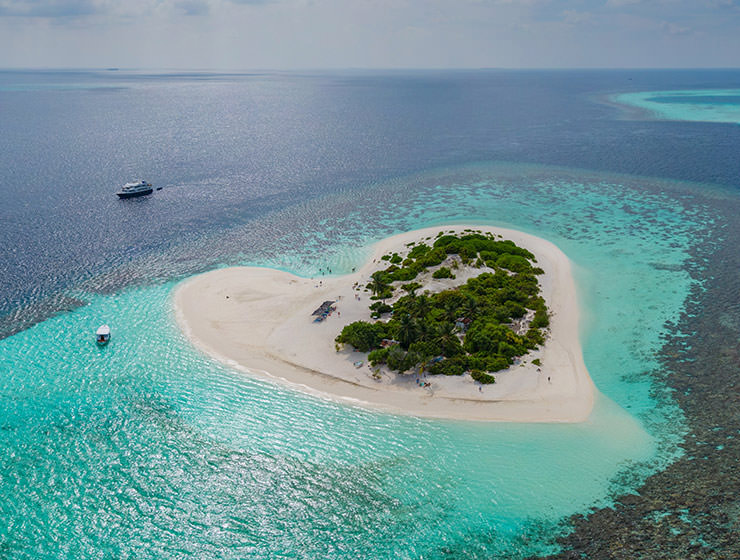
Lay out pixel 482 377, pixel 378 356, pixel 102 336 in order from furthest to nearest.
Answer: pixel 102 336
pixel 378 356
pixel 482 377

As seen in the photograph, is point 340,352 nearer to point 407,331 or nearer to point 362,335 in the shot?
point 362,335

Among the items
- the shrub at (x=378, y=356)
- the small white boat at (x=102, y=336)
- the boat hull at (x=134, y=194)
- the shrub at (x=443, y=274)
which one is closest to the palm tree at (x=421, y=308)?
the shrub at (x=378, y=356)

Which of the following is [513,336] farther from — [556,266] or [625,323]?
[556,266]

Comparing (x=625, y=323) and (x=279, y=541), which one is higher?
(x=625, y=323)

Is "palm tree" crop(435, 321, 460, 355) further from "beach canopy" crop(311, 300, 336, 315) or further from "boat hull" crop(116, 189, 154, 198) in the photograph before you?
"boat hull" crop(116, 189, 154, 198)

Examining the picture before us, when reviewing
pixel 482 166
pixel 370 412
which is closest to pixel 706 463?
pixel 370 412

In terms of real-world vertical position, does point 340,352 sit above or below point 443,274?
below

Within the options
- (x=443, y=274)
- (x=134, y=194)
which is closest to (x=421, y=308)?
(x=443, y=274)
